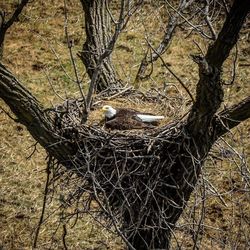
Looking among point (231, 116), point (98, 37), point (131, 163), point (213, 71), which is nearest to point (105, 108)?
point (131, 163)

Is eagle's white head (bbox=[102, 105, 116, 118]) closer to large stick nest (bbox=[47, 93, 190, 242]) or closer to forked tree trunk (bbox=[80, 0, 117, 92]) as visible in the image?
large stick nest (bbox=[47, 93, 190, 242])

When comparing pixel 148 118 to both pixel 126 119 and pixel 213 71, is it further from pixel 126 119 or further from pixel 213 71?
pixel 213 71

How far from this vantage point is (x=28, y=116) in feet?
11.7

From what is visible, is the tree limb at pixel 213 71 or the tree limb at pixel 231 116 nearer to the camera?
the tree limb at pixel 213 71

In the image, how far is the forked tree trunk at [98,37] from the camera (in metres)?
4.53

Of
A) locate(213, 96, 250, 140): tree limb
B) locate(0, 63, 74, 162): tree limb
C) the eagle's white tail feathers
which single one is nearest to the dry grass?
the eagle's white tail feathers

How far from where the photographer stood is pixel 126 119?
3955 mm

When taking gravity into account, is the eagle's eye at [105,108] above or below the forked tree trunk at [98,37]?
below

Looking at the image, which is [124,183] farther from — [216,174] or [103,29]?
[216,174]

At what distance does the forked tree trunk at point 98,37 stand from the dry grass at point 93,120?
0.84 feet

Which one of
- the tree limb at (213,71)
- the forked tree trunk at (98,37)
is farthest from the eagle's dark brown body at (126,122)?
the forked tree trunk at (98,37)

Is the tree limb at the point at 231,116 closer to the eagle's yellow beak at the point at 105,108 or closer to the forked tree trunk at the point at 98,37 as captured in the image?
the eagle's yellow beak at the point at 105,108

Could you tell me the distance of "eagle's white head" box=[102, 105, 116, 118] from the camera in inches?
156

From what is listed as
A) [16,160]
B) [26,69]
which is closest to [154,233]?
[16,160]
